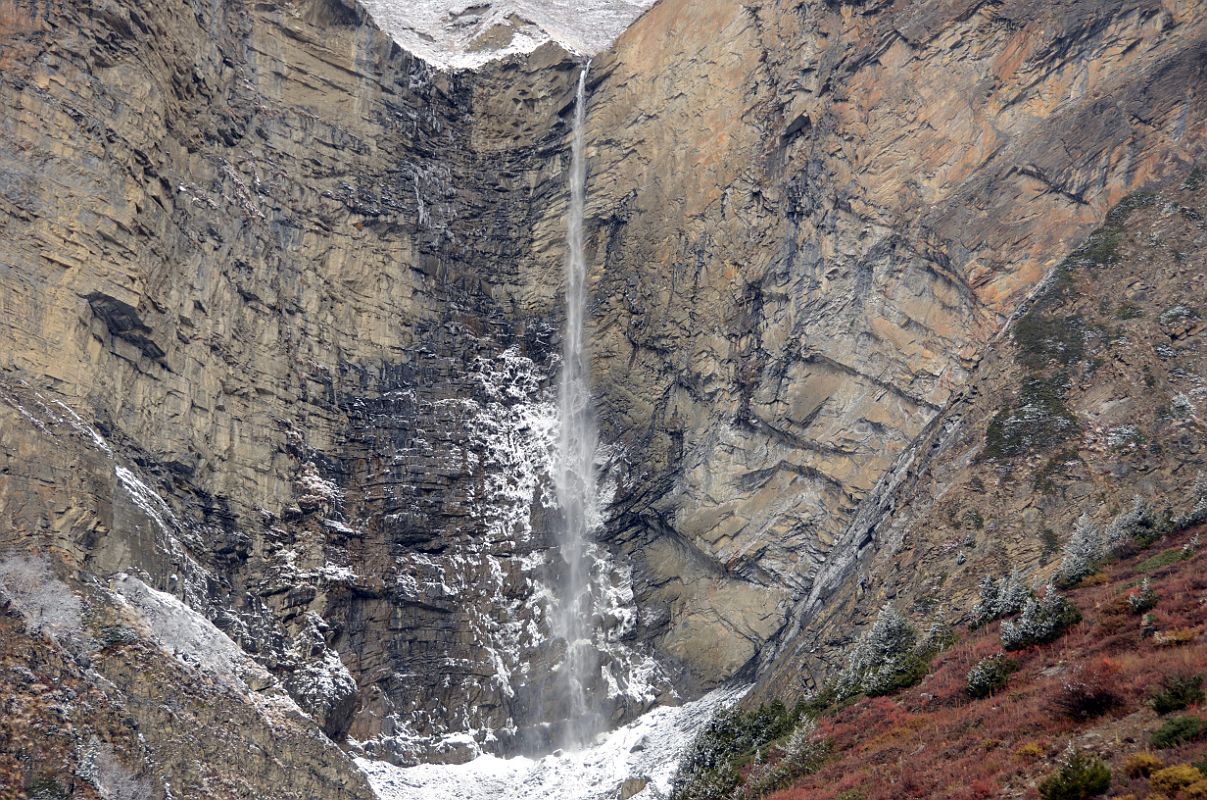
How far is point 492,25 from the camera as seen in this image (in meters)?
54.6

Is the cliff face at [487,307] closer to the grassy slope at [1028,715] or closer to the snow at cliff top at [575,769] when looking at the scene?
the snow at cliff top at [575,769]

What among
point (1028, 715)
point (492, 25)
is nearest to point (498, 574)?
point (1028, 715)

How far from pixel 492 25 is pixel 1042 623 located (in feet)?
141

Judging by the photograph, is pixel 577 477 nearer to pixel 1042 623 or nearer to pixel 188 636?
pixel 188 636

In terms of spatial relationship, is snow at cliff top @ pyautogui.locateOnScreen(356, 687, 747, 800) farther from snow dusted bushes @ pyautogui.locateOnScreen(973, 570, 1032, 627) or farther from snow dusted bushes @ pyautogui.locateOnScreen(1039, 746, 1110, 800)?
snow dusted bushes @ pyautogui.locateOnScreen(1039, 746, 1110, 800)

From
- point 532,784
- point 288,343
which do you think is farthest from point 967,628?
point 288,343

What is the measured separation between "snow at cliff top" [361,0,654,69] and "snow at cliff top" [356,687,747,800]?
98.0 feet

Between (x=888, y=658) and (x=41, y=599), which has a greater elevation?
(x=41, y=599)

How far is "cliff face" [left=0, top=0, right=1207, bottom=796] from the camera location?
33688mm

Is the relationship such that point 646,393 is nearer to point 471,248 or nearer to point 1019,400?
point 471,248

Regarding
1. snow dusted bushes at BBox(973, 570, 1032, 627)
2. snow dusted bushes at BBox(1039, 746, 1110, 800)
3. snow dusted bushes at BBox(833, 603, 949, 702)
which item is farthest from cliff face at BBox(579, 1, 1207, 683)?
snow dusted bushes at BBox(1039, 746, 1110, 800)

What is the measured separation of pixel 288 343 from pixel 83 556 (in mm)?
12960

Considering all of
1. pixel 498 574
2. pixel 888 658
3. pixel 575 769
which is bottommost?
pixel 888 658

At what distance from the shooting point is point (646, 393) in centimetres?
4353
